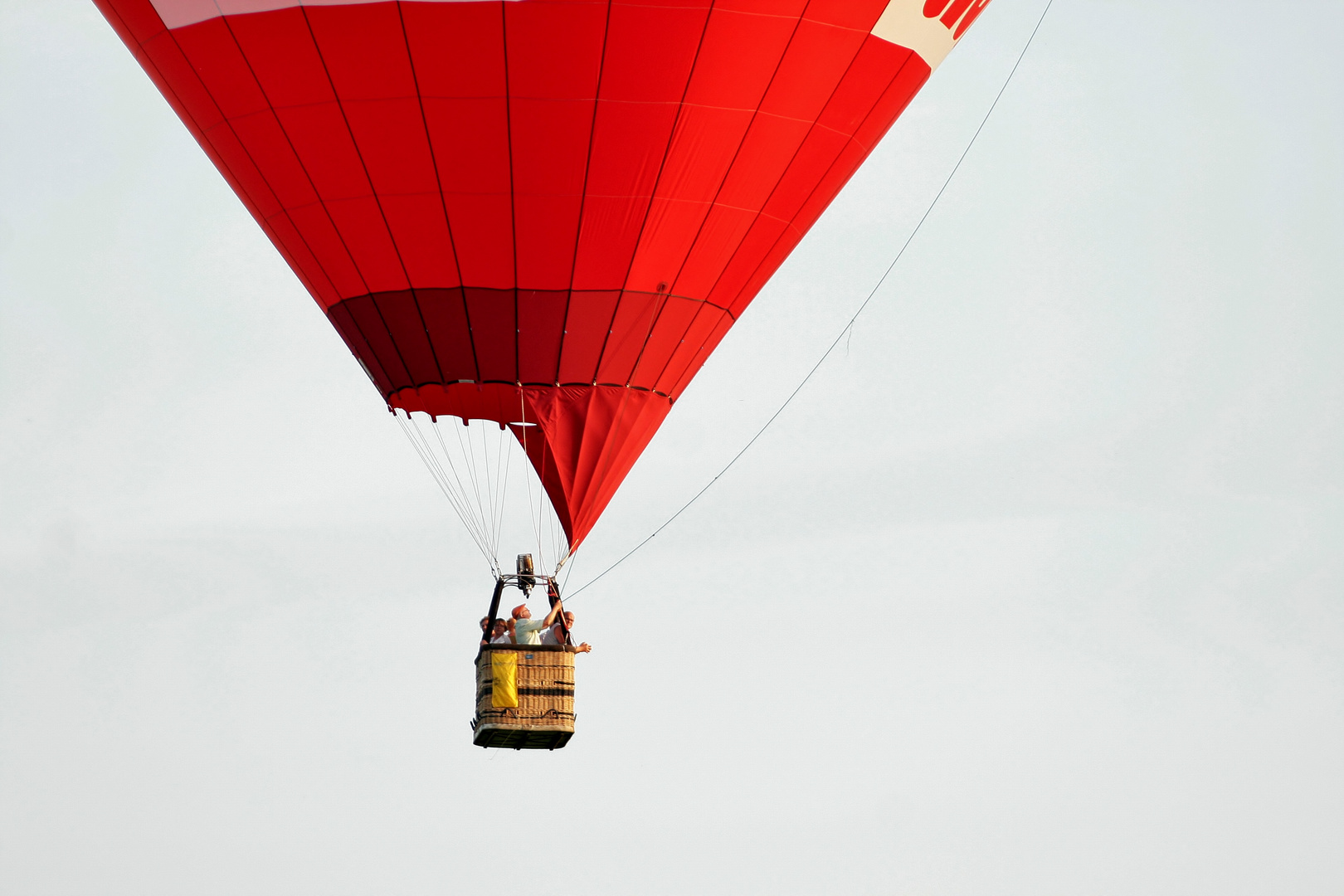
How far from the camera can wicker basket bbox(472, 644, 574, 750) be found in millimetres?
13656

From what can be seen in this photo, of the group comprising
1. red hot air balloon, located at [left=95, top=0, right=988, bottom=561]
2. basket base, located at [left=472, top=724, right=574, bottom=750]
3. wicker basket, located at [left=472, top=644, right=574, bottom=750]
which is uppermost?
red hot air balloon, located at [left=95, top=0, right=988, bottom=561]

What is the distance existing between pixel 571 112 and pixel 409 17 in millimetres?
1005

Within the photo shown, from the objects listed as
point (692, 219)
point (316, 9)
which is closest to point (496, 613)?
point (692, 219)

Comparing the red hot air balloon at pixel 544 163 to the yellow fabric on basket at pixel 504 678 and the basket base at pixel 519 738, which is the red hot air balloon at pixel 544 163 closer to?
the yellow fabric on basket at pixel 504 678

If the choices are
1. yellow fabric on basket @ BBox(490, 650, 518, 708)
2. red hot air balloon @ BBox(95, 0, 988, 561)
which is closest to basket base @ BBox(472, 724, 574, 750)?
yellow fabric on basket @ BBox(490, 650, 518, 708)

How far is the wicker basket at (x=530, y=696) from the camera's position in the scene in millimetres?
13656

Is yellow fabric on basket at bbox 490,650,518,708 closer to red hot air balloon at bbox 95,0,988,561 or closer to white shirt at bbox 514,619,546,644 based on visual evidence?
white shirt at bbox 514,619,546,644

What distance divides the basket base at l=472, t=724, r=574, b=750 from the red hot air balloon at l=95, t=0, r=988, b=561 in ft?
4.07

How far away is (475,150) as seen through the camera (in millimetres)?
13984

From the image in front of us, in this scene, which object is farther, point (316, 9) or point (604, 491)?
point (604, 491)

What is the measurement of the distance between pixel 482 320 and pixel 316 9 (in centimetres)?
195

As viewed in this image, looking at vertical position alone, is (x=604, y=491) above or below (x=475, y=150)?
below

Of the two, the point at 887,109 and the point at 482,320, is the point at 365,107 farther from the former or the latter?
the point at 887,109

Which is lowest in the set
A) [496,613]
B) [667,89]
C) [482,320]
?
[496,613]
